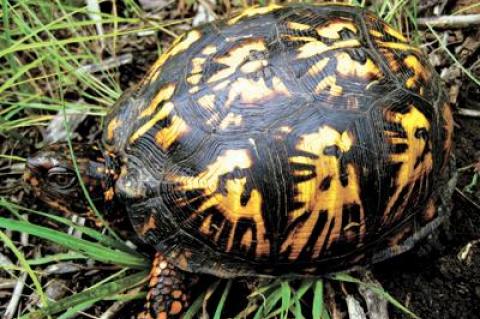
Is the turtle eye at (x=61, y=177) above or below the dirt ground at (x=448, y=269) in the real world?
above

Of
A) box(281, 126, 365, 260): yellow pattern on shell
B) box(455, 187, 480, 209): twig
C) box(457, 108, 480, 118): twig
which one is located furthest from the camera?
box(457, 108, 480, 118): twig

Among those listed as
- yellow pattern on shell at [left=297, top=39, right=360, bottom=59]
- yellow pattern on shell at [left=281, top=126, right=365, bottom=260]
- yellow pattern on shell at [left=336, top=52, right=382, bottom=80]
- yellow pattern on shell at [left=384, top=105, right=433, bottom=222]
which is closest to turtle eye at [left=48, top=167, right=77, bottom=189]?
yellow pattern on shell at [left=281, top=126, right=365, bottom=260]

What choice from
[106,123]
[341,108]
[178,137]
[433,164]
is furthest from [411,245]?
[106,123]

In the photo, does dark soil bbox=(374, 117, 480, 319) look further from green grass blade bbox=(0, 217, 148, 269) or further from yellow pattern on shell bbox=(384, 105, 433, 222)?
green grass blade bbox=(0, 217, 148, 269)

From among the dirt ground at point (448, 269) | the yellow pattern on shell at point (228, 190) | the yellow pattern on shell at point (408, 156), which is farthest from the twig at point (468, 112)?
the yellow pattern on shell at point (228, 190)

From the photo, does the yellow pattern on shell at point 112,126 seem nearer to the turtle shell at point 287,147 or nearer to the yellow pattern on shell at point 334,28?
the turtle shell at point 287,147

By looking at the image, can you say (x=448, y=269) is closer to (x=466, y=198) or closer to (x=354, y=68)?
(x=466, y=198)

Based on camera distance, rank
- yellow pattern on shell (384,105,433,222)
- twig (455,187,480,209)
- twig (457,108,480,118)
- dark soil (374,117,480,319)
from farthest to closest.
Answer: twig (457,108,480,118) → twig (455,187,480,209) → dark soil (374,117,480,319) → yellow pattern on shell (384,105,433,222)

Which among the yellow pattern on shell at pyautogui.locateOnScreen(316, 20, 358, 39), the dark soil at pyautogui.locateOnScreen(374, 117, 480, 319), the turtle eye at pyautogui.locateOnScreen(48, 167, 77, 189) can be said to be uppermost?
the yellow pattern on shell at pyautogui.locateOnScreen(316, 20, 358, 39)
